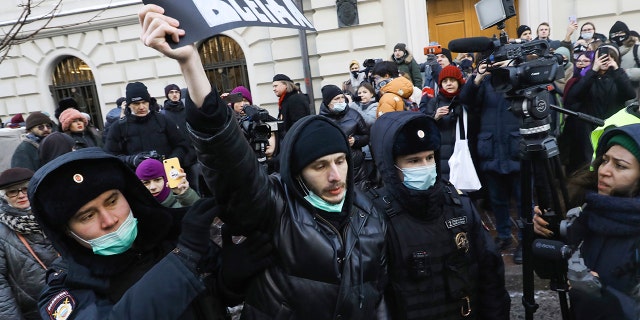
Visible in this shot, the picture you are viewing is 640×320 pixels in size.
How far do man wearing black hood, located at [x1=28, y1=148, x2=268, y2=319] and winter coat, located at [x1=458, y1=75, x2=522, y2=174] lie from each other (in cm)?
345

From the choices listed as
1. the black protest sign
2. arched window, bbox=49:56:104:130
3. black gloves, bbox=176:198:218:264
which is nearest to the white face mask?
the black protest sign

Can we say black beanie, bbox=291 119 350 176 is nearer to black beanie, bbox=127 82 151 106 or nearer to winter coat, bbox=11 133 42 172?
black beanie, bbox=127 82 151 106

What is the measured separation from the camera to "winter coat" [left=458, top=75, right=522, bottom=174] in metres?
4.41

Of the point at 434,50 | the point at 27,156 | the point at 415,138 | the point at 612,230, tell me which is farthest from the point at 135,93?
the point at 434,50

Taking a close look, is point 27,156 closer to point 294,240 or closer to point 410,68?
point 294,240

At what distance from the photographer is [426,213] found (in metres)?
2.26

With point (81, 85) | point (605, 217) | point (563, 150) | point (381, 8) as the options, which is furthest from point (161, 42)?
point (81, 85)

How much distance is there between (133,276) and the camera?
67.1 inches

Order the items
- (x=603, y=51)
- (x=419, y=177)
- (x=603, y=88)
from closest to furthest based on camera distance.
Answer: (x=419, y=177)
(x=603, y=51)
(x=603, y=88)

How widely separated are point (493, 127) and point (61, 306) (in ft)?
13.1

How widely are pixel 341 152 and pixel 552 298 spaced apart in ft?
9.15

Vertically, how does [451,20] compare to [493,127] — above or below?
above

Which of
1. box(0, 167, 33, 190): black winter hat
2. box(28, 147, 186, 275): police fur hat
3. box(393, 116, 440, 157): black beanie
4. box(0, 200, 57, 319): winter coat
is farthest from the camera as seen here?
box(0, 167, 33, 190): black winter hat

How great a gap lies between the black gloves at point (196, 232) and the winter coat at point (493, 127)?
139 inches
